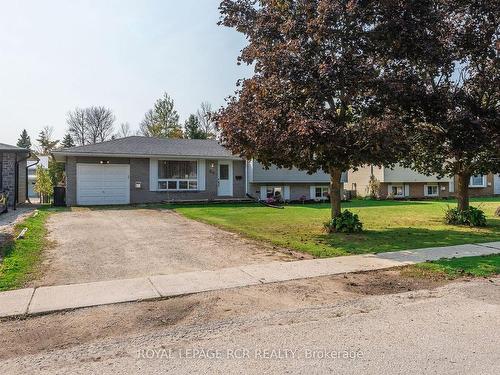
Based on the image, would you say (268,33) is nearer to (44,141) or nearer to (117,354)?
(117,354)

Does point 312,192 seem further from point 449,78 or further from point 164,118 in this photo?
point 164,118

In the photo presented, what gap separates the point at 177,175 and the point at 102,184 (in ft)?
12.7

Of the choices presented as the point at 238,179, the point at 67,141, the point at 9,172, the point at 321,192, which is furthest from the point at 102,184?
the point at 67,141

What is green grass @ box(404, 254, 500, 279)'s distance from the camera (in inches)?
263

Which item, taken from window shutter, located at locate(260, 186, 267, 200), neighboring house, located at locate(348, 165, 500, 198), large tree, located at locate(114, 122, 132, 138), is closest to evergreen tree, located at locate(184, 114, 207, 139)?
neighboring house, located at locate(348, 165, 500, 198)

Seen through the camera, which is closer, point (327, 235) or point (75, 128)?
point (327, 235)

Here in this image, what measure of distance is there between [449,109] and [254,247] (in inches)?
257

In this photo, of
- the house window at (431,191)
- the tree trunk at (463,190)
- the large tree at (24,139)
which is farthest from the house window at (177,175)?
the large tree at (24,139)

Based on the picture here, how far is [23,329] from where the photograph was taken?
4336 mm

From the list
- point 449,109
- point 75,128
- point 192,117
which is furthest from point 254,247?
point 75,128

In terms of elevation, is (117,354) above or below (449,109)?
below

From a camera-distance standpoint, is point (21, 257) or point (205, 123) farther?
point (205, 123)

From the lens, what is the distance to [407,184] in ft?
100

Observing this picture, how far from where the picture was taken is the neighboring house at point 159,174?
1964 cm
